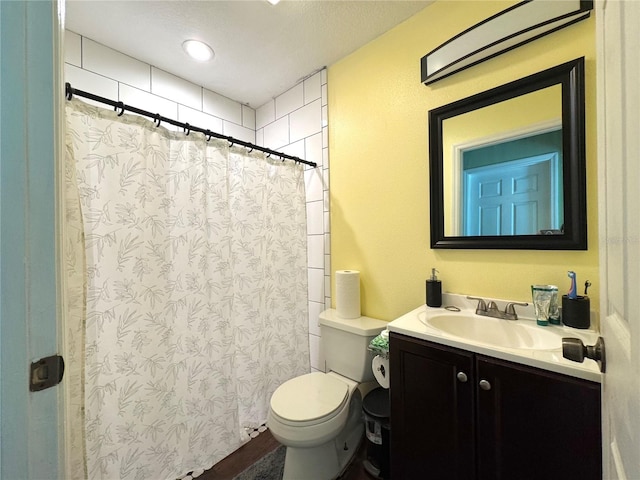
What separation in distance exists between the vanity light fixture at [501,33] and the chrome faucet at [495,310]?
110cm

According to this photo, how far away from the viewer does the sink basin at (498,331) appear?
961 mm

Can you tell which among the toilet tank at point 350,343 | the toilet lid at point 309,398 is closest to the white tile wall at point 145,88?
the toilet tank at point 350,343

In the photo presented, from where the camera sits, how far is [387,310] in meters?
1.55

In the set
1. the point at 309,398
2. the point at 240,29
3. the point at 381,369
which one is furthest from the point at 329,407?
the point at 240,29

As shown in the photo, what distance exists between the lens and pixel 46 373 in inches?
17.4

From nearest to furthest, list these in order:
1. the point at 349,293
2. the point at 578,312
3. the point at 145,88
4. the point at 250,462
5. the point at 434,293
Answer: the point at 578,312 → the point at 434,293 → the point at 250,462 → the point at 349,293 → the point at 145,88

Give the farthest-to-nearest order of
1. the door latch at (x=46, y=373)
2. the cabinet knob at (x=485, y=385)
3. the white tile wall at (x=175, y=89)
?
the white tile wall at (x=175, y=89) < the cabinet knob at (x=485, y=385) < the door latch at (x=46, y=373)

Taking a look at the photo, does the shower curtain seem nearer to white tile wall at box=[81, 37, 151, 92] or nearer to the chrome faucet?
white tile wall at box=[81, 37, 151, 92]

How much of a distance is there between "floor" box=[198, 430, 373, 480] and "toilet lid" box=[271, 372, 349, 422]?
42 cm

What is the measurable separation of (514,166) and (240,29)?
159 cm

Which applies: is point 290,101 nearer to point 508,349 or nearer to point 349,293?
point 349,293

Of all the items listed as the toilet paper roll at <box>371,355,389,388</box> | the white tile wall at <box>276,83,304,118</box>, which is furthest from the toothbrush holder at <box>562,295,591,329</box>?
the white tile wall at <box>276,83,304,118</box>

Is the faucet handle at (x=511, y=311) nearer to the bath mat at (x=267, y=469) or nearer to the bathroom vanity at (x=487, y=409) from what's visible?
the bathroom vanity at (x=487, y=409)

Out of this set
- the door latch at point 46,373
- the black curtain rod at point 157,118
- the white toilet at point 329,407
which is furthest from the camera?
the white toilet at point 329,407
